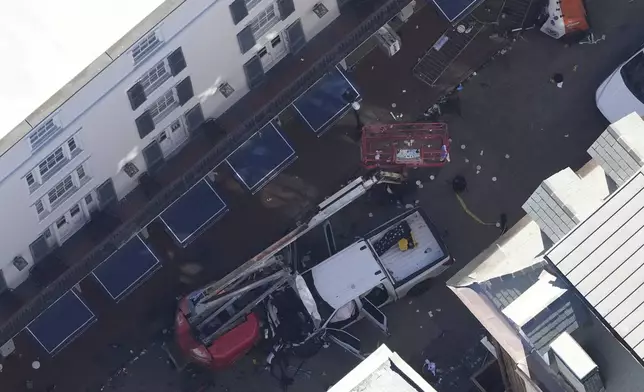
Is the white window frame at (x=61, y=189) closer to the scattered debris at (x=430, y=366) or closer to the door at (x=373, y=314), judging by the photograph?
the door at (x=373, y=314)

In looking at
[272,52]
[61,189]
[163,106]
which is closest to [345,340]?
[272,52]

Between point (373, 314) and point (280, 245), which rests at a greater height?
point (280, 245)

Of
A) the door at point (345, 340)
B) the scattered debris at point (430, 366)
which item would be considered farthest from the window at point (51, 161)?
the scattered debris at point (430, 366)

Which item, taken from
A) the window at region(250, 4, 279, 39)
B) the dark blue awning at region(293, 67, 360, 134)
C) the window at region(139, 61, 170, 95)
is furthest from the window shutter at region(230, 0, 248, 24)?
the dark blue awning at region(293, 67, 360, 134)

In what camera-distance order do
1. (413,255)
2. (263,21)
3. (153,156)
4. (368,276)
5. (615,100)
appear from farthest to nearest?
(615,100), (413,255), (368,276), (153,156), (263,21)

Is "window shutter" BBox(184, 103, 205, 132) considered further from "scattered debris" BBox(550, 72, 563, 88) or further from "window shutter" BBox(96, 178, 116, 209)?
"scattered debris" BBox(550, 72, 563, 88)

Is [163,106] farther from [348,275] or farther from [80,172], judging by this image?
[348,275]
